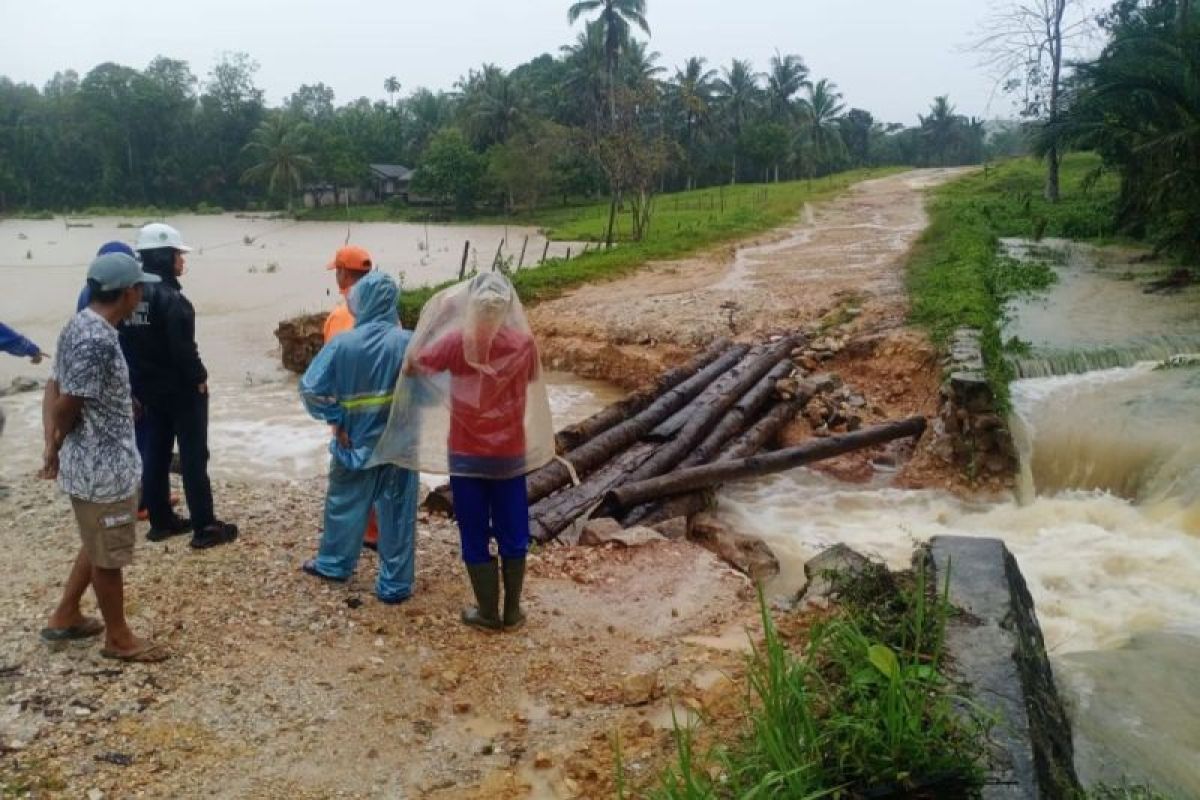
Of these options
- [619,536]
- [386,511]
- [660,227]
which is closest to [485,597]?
[386,511]

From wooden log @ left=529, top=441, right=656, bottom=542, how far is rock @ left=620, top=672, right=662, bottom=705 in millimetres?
2101

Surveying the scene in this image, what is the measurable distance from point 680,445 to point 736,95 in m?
57.5

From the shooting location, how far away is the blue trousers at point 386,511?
472 cm

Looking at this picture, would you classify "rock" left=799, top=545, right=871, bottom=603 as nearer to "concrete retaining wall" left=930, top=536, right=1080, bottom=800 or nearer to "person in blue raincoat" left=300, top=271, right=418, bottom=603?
"concrete retaining wall" left=930, top=536, right=1080, bottom=800

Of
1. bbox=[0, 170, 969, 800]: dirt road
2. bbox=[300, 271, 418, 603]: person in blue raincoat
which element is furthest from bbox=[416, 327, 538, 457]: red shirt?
bbox=[0, 170, 969, 800]: dirt road

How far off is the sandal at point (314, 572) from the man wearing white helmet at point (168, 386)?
724 mm

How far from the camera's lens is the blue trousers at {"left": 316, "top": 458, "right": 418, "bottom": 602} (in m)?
4.72

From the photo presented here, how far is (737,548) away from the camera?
6.38 m

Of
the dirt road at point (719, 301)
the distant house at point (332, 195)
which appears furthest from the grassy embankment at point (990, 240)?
the distant house at point (332, 195)

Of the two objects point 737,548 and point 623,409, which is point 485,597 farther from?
point 623,409

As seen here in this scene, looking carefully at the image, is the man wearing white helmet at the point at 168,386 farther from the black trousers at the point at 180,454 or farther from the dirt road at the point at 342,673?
the dirt road at the point at 342,673

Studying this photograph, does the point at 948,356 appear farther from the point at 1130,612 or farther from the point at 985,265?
the point at 985,265

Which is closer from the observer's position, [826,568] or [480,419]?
[480,419]

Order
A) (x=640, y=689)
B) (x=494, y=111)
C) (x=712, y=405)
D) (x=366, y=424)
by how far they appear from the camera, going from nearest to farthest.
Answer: (x=640, y=689)
(x=366, y=424)
(x=712, y=405)
(x=494, y=111)
